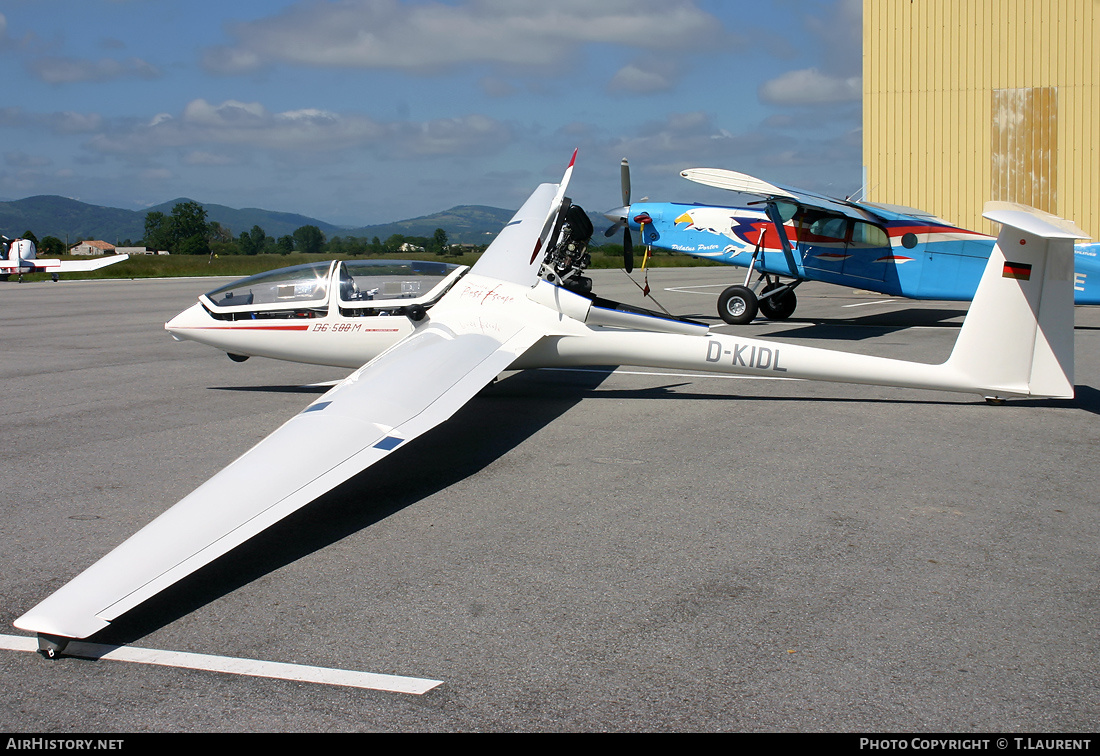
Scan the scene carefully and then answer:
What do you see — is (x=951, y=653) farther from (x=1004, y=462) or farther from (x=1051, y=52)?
(x=1051, y=52)

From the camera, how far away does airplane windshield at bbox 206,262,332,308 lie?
31.0 ft

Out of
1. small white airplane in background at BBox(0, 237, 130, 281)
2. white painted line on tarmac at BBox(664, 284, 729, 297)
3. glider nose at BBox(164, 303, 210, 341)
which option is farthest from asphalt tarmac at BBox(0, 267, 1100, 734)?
small white airplane in background at BBox(0, 237, 130, 281)

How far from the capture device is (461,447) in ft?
24.6

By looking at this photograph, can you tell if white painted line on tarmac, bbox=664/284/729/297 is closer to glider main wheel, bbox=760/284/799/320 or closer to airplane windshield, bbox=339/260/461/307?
glider main wheel, bbox=760/284/799/320

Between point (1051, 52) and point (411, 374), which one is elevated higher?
point (1051, 52)

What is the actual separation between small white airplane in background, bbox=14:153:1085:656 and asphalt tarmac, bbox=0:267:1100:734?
348 mm

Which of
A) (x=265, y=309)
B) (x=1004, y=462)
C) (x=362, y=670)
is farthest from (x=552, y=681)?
(x=265, y=309)

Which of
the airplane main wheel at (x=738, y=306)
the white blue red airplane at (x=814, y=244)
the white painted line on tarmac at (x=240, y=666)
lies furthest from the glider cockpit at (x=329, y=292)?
the airplane main wheel at (x=738, y=306)

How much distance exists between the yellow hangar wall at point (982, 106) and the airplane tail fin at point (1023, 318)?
20.4 metres

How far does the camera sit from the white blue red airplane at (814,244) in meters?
15.1

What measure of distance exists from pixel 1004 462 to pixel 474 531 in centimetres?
432

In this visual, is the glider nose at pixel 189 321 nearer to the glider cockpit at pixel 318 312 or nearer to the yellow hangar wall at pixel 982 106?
the glider cockpit at pixel 318 312

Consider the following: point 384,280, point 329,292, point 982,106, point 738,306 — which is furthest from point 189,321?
point 982,106

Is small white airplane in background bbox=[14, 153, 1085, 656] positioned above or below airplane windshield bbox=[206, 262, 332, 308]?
below
